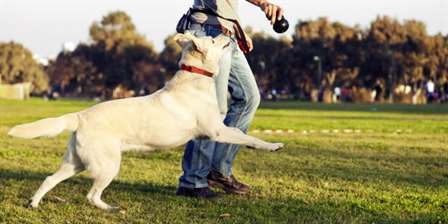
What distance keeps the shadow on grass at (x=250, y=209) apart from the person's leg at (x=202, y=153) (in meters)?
0.21

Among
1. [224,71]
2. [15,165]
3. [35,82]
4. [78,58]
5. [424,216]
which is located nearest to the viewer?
[424,216]

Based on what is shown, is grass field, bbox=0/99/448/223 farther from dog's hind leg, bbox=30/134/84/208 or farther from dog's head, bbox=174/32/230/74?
dog's head, bbox=174/32/230/74

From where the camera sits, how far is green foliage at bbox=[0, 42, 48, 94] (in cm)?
10225

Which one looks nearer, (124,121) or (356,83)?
(124,121)

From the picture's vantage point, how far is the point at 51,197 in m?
5.85

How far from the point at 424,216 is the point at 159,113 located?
2.06 metres

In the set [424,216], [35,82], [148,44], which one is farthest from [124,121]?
[35,82]

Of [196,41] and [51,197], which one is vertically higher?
[196,41]

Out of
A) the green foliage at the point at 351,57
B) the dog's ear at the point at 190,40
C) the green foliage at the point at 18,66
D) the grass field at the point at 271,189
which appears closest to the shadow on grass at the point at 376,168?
the grass field at the point at 271,189

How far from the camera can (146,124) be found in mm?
5352

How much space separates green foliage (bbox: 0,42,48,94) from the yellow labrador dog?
100m

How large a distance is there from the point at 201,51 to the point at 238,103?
999mm

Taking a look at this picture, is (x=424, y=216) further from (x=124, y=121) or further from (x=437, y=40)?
(x=437, y=40)

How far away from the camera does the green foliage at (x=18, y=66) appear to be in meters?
102
